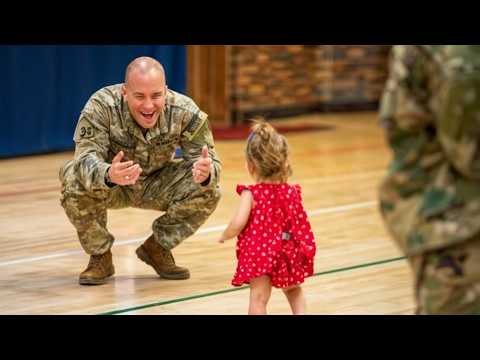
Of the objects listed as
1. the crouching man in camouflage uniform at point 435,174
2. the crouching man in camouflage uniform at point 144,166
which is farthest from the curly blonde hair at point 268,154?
the crouching man in camouflage uniform at point 435,174

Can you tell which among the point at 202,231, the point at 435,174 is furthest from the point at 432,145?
the point at 202,231

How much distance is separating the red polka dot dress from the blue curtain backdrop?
4637 millimetres

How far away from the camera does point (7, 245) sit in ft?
17.8

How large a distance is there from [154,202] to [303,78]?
22.0 feet

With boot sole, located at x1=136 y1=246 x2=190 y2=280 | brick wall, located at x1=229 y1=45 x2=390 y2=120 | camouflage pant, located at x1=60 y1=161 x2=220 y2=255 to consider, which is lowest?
brick wall, located at x1=229 y1=45 x2=390 y2=120

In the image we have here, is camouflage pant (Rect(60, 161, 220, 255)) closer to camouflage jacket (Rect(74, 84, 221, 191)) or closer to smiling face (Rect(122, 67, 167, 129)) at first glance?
camouflage jacket (Rect(74, 84, 221, 191))

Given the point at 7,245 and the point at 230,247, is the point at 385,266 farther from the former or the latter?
the point at 7,245

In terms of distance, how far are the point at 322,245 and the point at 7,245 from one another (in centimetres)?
154

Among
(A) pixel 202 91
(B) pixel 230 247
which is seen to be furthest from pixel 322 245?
(A) pixel 202 91

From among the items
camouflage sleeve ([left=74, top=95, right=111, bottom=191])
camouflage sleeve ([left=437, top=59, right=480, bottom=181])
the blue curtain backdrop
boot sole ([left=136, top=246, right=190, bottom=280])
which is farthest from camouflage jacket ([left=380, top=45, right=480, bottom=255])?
the blue curtain backdrop

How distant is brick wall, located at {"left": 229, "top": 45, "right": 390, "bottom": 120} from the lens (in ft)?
34.6

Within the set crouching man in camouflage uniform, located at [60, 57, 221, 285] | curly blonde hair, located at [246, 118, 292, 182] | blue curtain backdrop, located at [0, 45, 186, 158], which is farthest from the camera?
blue curtain backdrop, located at [0, 45, 186, 158]

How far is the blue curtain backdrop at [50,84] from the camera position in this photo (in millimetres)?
8133

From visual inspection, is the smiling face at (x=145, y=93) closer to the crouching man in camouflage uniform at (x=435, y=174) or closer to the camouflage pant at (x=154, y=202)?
the camouflage pant at (x=154, y=202)
